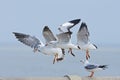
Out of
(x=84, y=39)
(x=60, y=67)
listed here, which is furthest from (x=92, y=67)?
(x=60, y=67)

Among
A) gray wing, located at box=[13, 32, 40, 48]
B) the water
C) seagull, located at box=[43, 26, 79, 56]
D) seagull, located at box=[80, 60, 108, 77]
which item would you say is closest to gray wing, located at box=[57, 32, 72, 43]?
seagull, located at box=[43, 26, 79, 56]

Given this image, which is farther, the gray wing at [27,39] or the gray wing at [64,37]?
the gray wing at [27,39]

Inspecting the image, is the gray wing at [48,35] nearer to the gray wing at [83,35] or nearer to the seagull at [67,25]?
the seagull at [67,25]

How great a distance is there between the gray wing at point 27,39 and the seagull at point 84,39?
1.82 feet

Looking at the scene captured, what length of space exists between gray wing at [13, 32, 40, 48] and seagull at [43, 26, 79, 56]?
232 millimetres

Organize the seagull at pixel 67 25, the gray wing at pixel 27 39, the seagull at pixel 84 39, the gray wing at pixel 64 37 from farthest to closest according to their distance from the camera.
→ the gray wing at pixel 27 39 → the seagull at pixel 67 25 → the seagull at pixel 84 39 → the gray wing at pixel 64 37

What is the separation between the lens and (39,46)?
6.05 m

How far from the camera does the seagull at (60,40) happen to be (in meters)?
5.84

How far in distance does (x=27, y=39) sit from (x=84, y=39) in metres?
0.76

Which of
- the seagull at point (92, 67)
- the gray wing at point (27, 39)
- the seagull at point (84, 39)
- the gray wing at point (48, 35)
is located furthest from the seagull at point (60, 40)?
the seagull at point (92, 67)

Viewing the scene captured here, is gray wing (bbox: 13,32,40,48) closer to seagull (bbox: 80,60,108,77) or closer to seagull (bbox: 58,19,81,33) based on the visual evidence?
seagull (bbox: 58,19,81,33)

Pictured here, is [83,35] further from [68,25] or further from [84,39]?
[68,25]

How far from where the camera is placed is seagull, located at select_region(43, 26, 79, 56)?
230 inches

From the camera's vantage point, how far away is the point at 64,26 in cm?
620
